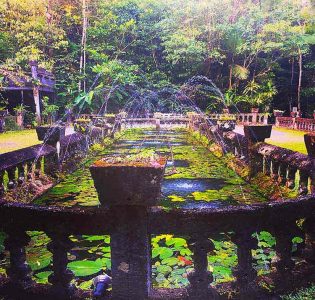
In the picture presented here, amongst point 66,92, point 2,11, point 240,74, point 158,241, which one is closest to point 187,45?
point 240,74

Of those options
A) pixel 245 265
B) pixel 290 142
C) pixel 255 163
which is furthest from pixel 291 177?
pixel 290 142

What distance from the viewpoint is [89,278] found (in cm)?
322

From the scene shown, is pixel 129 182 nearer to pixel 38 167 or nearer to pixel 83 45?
pixel 38 167

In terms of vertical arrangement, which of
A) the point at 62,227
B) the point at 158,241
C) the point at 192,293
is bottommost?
the point at 158,241

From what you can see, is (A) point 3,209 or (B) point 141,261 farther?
(A) point 3,209

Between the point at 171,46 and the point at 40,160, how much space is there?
1051 inches

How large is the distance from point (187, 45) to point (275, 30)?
24.5 feet

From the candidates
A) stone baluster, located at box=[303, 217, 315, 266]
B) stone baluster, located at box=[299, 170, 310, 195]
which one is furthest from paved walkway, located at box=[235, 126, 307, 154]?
stone baluster, located at box=[303, 217, 315, 266]

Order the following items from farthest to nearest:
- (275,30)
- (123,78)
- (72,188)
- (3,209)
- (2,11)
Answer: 1. (123,78)
2. (275,30)
3. (2,11)
4. (72,188)
5. (3,209)

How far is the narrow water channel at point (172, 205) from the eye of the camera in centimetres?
334

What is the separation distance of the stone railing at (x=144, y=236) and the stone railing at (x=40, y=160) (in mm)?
2786

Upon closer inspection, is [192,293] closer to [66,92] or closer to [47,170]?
[47,170]

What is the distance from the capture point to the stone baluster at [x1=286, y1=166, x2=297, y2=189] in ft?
17.2

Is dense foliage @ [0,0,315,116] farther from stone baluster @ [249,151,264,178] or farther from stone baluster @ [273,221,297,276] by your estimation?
stone baluster @ [273,221,297,276]
